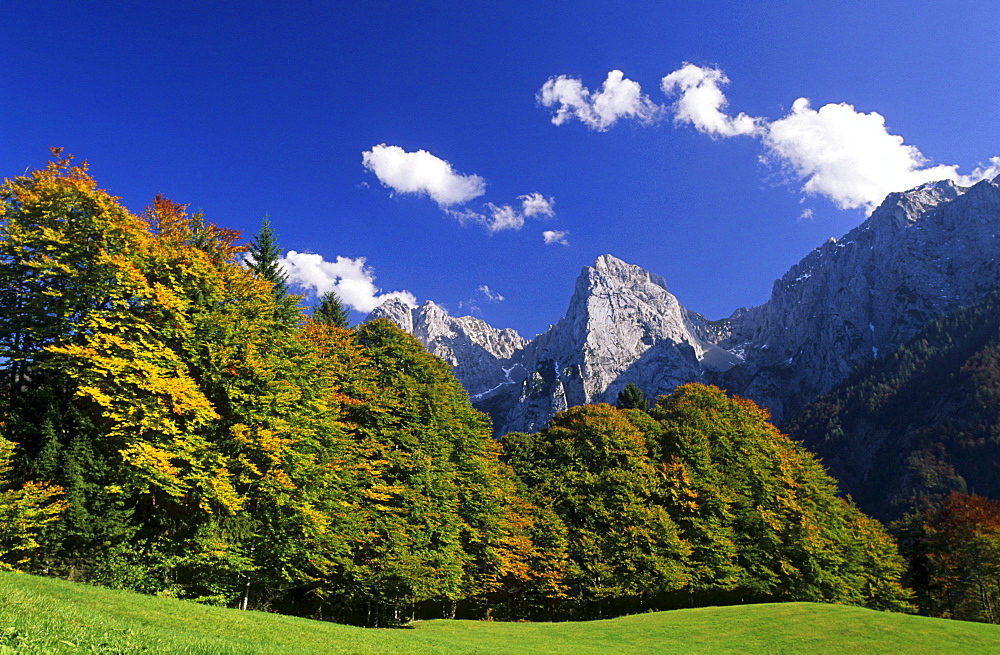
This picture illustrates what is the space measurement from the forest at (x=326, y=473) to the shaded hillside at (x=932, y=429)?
366 feet

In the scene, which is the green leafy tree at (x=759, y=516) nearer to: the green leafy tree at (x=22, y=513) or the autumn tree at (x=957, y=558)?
the autumn tree at (x=957, y=558)

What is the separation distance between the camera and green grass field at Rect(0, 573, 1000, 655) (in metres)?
9.94

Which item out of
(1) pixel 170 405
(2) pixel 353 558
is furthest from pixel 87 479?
(2) pixel 353 558

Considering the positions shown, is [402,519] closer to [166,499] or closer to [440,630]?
[440,630]

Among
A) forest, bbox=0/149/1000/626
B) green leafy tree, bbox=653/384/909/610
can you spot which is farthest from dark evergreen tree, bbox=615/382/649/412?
green leafy tree, bbox=653/384/909/610

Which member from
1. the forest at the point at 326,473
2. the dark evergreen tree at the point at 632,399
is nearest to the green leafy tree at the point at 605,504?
the forest at the point at 326,473

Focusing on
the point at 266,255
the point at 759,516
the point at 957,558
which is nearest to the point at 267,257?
the point at 266,255

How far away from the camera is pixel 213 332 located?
25078 millimetres

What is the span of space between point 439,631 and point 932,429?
193222 mm

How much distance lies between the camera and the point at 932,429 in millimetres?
167500

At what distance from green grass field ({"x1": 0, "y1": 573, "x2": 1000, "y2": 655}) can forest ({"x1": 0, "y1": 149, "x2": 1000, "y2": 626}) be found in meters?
4.72

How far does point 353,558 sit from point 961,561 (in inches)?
2481

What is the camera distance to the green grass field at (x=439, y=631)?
32.6ft

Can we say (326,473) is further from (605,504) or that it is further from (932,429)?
(932,429)
